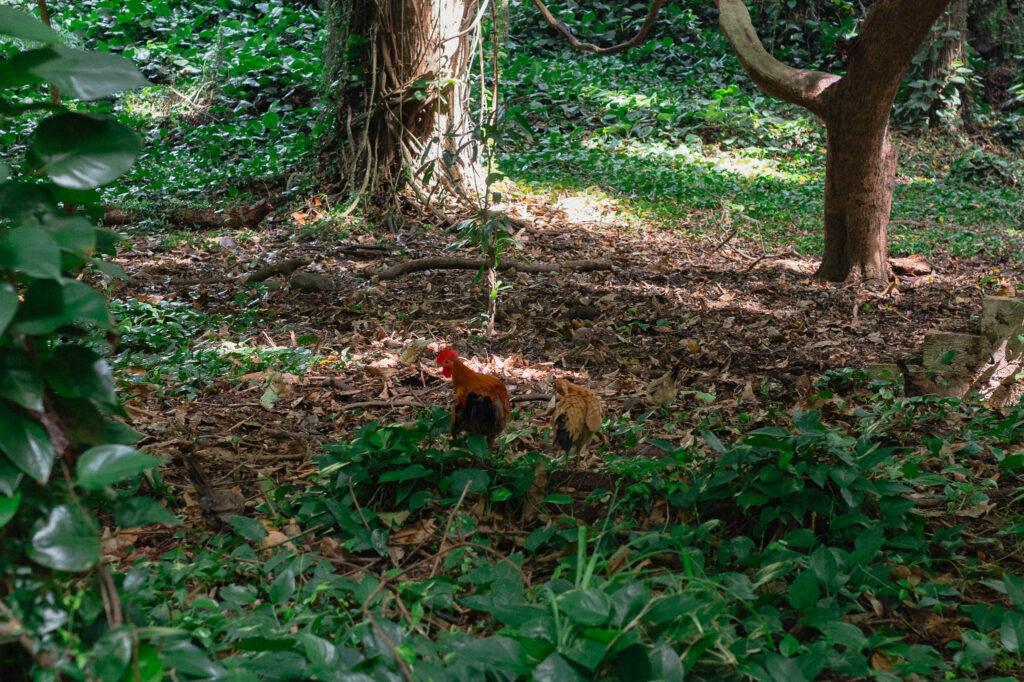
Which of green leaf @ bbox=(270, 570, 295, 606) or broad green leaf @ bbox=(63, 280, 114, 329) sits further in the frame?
green leaf @ bbox=(270, 570, 295, 606)

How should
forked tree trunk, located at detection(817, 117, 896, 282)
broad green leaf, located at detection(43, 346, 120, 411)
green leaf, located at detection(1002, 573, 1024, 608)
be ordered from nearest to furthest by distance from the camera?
1. broad green leaf, located at detection(43, 346, 120, 411)
2. green leaf, located at detection(1002, 573, 1024, 608)
3. forked tree trunk, located at detection(817, 117, 896, 282)

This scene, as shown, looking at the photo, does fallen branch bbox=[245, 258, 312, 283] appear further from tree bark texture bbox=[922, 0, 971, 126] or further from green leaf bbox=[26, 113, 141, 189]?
tree bark texture bbox=[922, 0, 971, 126]

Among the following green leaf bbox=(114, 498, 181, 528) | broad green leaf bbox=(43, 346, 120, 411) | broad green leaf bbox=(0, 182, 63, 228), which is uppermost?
broad green leaf bbox=(0, 182, 63, 228)

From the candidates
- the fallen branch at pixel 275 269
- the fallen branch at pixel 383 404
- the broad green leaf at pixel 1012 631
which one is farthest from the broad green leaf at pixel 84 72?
the fallen branch at pixel 275 269

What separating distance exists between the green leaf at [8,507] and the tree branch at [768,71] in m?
5.26

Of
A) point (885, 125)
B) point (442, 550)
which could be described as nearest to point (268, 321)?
point (442, 550)

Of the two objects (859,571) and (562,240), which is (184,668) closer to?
(859,571)

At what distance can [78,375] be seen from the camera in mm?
1029

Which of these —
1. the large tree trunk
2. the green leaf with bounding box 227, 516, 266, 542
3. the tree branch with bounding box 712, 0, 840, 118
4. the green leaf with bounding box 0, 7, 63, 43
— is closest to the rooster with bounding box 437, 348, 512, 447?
the green leaf with bounding box 227, 516, 266, 542

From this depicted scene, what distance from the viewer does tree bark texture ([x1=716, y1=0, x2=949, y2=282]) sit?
4.58 m

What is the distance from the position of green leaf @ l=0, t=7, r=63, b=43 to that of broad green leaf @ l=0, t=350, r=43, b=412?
0.45 m

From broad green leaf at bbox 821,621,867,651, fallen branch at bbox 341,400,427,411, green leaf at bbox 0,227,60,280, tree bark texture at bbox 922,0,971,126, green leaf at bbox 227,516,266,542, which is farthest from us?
tree bark texture at bbox 922,0,971,126

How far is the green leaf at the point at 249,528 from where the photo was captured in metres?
1.99

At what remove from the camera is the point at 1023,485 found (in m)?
2.30
